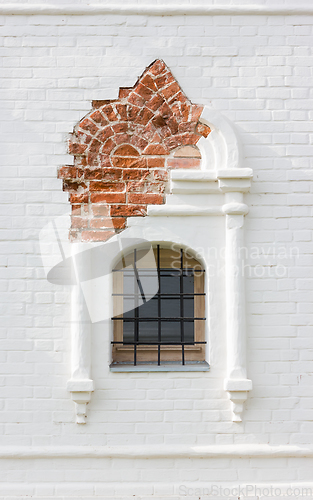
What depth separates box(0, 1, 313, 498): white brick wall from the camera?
2771 mm

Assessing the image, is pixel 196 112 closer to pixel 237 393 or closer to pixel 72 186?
pixel 72 186

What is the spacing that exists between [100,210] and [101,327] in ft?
2.83

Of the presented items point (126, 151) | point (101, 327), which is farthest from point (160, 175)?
point (101, 327)

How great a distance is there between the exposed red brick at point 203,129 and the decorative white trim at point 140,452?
2.29 m

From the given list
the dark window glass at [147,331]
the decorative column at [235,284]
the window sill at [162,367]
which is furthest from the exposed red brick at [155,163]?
the window sill at [162,367]

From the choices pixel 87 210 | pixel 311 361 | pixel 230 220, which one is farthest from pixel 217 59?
pixel 311 361

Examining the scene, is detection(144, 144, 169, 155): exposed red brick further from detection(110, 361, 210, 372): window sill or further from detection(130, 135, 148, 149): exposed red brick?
detection(110, 361, 210, 372): window sill

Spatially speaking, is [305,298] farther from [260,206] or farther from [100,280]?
[100,280]

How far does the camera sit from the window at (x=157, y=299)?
300 cm

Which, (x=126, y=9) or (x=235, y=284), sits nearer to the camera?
(x=235, y=284)

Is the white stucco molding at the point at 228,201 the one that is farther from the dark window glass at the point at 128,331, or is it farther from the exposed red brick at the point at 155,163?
the dark window glass at the point at 128,331

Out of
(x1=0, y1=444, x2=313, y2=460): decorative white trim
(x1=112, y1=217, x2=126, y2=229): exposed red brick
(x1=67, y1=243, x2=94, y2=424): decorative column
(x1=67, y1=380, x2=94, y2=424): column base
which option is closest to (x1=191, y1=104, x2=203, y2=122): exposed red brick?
(x1=112, y1=217, x2=126, y2=229): exposed red brick

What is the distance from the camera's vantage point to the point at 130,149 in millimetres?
2930

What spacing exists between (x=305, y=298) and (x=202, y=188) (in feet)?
3.67
